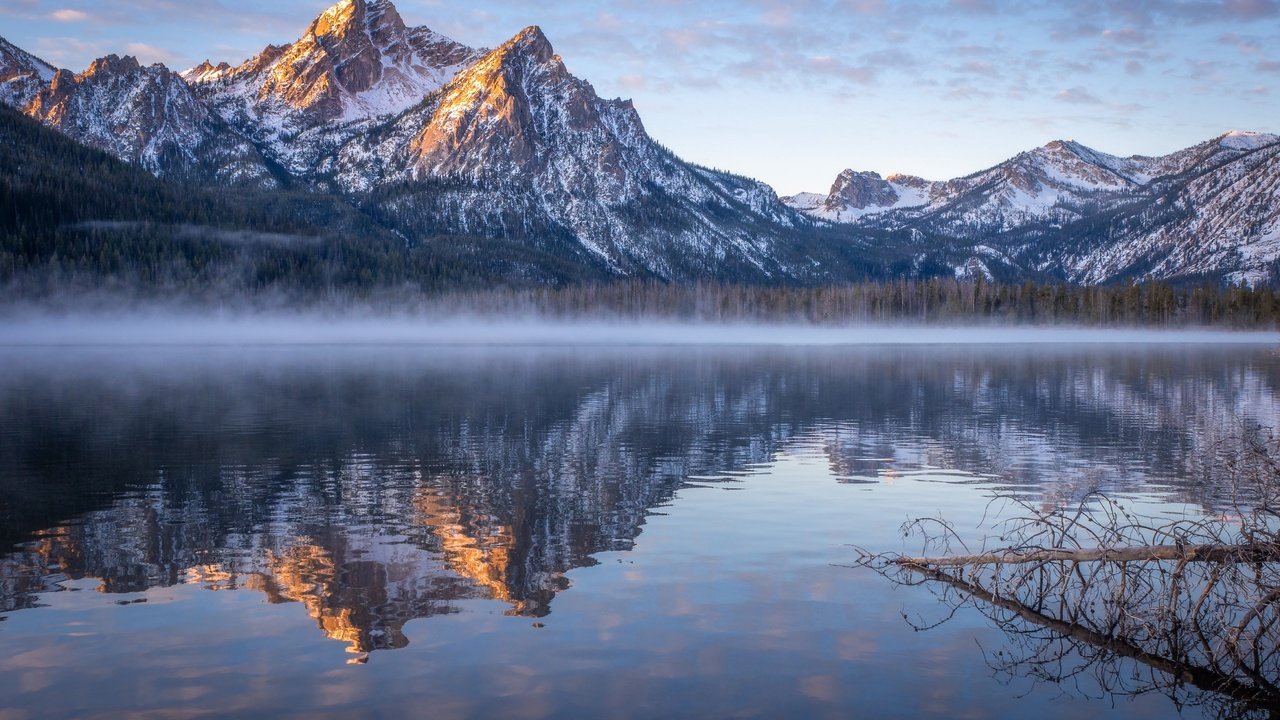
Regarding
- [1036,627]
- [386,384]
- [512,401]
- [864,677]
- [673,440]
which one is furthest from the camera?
[386,384]

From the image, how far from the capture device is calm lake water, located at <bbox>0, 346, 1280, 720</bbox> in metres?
14.4

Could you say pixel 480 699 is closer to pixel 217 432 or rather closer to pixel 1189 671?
pixel 1189 671

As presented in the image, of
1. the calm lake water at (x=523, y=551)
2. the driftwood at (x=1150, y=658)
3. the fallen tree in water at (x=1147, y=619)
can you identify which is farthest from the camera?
the calm lake water at (x=523, y=551)

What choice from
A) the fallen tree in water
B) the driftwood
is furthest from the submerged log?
the driftwood

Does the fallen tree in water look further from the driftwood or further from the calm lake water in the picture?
the calm lake water

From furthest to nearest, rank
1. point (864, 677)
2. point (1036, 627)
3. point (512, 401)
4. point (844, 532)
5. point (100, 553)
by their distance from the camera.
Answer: point (512, 401) < point (844, 532) < point (100, 553) < point (1036, 627) < point (864, 677)

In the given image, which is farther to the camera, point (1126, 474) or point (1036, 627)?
point (1126, 474)

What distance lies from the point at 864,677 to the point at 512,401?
1940 inches

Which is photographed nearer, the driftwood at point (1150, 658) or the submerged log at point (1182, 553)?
the driftwood at point (1150, 658)

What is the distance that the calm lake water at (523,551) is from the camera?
14375 millimetres

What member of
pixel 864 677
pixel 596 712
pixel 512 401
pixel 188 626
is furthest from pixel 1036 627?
pixel 512 401

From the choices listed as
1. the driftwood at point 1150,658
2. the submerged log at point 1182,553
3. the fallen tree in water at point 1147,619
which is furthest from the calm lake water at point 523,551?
the submerged log at point 1182,553

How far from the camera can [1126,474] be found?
3362 cm

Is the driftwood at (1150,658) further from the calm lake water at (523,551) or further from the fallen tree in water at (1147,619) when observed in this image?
the calm lake water at (523,551)
